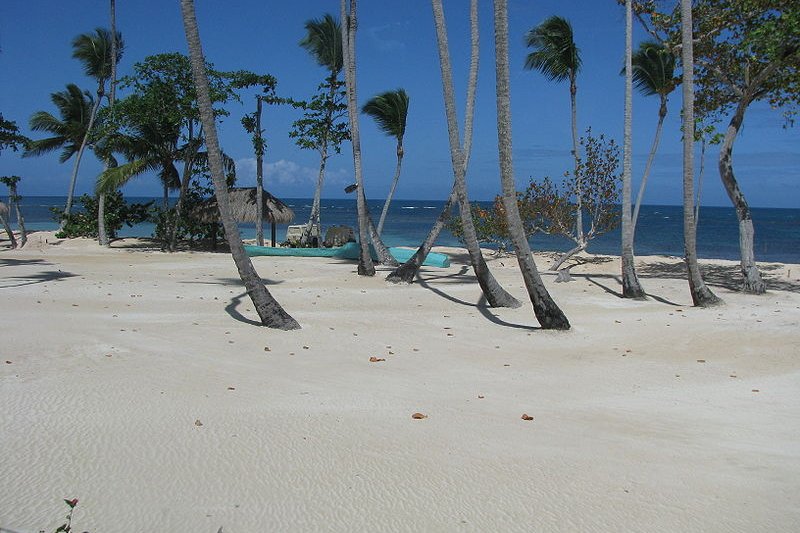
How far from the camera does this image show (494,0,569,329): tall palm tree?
10.3 m

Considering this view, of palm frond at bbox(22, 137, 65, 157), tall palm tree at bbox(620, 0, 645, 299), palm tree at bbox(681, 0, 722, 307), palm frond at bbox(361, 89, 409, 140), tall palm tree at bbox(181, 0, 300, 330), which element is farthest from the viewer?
palm frond at bbox(22, 137, 65, 157)

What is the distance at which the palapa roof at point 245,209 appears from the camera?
24453 millimetres

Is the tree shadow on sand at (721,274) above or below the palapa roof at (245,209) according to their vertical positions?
below

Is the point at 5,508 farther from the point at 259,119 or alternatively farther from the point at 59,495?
the point at 259,119

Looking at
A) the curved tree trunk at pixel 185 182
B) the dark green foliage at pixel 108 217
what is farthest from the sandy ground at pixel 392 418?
the dark green foliage at pixel 108 217

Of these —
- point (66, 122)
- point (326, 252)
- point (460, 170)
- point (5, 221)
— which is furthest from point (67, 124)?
point (460, 170)

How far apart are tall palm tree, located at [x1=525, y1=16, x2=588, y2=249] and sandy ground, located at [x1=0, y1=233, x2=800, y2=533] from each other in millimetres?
9512

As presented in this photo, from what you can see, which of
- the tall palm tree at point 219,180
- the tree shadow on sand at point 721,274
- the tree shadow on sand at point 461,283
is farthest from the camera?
the tree shadow on sand at point 721,274

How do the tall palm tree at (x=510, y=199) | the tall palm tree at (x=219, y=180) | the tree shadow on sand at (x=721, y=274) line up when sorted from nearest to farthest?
the tall palm tree at (x=219, y=180) < the tall palm tree at (x=510, y=199) < the tree shadow on sand at (x=721, y=274)

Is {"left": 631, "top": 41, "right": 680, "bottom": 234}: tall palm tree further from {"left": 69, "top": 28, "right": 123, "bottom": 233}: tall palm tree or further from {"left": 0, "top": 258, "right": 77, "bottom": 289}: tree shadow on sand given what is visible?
{"left": 69, "top": 28, "right": 123, "bottom": 233}: tall palm tree

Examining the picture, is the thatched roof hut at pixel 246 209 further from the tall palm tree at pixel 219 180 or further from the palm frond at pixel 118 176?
the tall palm tree at pixel 219 180

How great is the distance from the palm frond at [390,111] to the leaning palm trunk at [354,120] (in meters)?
6.12

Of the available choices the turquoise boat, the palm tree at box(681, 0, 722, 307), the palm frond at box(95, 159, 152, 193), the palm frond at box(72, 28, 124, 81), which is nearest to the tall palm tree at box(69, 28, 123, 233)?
the palm frond at box(72, 28, 124, 81)

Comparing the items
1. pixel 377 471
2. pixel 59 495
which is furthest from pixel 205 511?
pixel 377 471
